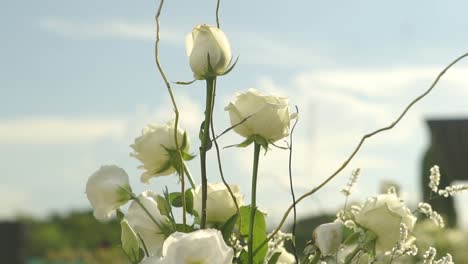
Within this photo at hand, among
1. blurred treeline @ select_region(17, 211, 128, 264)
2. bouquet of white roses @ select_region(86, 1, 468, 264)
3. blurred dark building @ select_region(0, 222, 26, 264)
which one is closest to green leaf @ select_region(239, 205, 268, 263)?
bouquet of white roses @ select_region(86, 1, 468, 264)

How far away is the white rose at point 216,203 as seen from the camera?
3.09 ft

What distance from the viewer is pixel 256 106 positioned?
0.95 m

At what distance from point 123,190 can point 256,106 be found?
0.18 metres

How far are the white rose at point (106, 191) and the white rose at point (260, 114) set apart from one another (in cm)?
14

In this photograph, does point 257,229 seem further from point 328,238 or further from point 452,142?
point 452,142

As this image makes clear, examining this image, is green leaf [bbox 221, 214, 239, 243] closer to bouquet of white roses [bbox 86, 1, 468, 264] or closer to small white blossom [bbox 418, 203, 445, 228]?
bouquet of white roses [bbox 86, 1, 468, 264]

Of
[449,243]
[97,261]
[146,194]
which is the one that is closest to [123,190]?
[146,194]

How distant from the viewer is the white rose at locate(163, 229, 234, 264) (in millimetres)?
803

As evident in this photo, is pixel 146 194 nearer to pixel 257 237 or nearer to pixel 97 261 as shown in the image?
pixel 257 237

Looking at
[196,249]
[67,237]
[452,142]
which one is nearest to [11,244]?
[67,237]

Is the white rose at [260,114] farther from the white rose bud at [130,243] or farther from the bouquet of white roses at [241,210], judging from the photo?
the white rose bud at [130,243]

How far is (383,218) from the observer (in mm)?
938

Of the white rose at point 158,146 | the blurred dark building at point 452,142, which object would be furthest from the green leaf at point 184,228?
the blurred dark building at point 452,142

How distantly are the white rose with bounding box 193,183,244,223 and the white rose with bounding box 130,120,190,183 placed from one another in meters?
0.07
